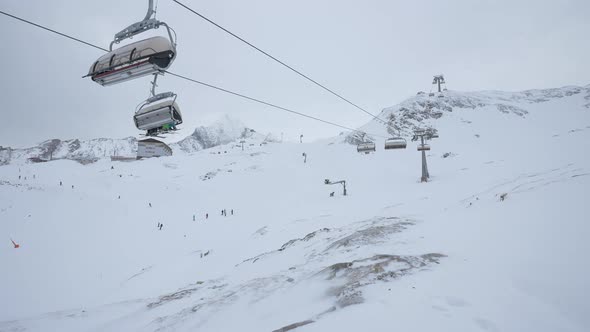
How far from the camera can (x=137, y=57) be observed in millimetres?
7824

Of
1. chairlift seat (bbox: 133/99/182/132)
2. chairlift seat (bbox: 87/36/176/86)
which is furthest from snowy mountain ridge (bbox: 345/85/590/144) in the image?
chairlift seat (bbox: 87/36/176/86)

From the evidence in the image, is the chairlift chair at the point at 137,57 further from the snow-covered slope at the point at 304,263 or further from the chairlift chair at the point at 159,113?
the snow-covered slope at the point at 304,263

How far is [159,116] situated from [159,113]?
122 mm

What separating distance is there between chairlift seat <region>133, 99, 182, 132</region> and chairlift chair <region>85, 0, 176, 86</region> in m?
1.47

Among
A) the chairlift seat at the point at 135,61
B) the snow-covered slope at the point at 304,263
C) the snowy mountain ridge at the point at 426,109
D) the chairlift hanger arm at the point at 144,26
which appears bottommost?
the snow-covered slope at the point at 304,263

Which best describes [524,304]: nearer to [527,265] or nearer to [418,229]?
[527,265]

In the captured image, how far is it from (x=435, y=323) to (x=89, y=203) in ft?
116

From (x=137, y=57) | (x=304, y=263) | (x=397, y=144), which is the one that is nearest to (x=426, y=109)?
(x=397, y=144)

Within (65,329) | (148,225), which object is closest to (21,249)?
(148,225)

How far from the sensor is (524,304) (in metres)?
3.74

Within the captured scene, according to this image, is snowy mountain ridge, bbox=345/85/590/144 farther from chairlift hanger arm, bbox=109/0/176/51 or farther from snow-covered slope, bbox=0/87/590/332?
chairlift hanger arm, bbox=109/0/176/51

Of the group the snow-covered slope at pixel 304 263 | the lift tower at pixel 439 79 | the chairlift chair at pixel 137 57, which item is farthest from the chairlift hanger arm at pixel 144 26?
the lift tower at pixel 439 79

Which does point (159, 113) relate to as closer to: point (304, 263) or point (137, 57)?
point (137, 57)

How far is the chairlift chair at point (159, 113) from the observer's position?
9.77 metres
